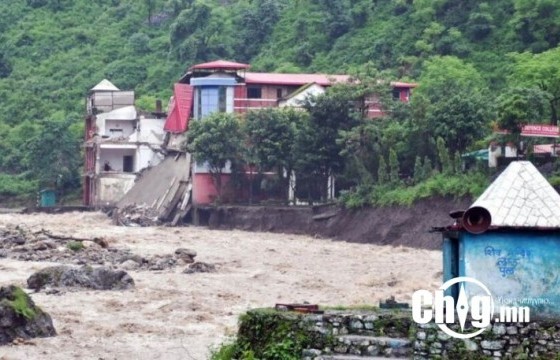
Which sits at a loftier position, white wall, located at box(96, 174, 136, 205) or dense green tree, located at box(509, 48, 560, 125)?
dense green tree, located at box(509, 48, 560, 125)

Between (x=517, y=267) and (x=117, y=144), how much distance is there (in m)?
71.8

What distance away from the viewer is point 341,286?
3956cm

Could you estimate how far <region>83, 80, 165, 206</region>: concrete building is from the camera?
285 feet

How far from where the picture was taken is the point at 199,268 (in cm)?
4372

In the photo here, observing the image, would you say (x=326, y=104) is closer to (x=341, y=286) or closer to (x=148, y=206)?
(x=148, y=206)

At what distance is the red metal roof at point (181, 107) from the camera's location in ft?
267

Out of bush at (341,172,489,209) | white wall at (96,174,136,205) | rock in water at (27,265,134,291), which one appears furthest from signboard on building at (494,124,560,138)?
white wall at (96,174,136,205)

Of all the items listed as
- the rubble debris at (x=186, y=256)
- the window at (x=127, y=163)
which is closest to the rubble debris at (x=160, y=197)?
the window at (x=127, y=163)

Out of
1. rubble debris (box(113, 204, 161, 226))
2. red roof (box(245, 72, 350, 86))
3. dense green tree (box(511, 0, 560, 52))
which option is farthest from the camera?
dense green tree (box(511, 0, 560, 52))

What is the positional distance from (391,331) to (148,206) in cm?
6235

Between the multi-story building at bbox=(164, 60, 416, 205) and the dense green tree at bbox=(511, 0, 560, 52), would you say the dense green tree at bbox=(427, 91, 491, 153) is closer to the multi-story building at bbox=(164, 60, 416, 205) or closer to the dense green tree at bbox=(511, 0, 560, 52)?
the multi-story building at bbox=(164, 60, 416, 205)

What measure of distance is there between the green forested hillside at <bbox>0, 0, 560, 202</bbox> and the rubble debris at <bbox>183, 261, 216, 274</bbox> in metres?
30.6

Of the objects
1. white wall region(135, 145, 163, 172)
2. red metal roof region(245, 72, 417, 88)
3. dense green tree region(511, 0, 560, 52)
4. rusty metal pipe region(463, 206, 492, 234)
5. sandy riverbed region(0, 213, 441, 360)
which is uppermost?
dense green tree region(511, 0, 560, 52)

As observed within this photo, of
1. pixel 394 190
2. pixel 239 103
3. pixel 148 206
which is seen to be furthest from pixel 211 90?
pixel 394 190
